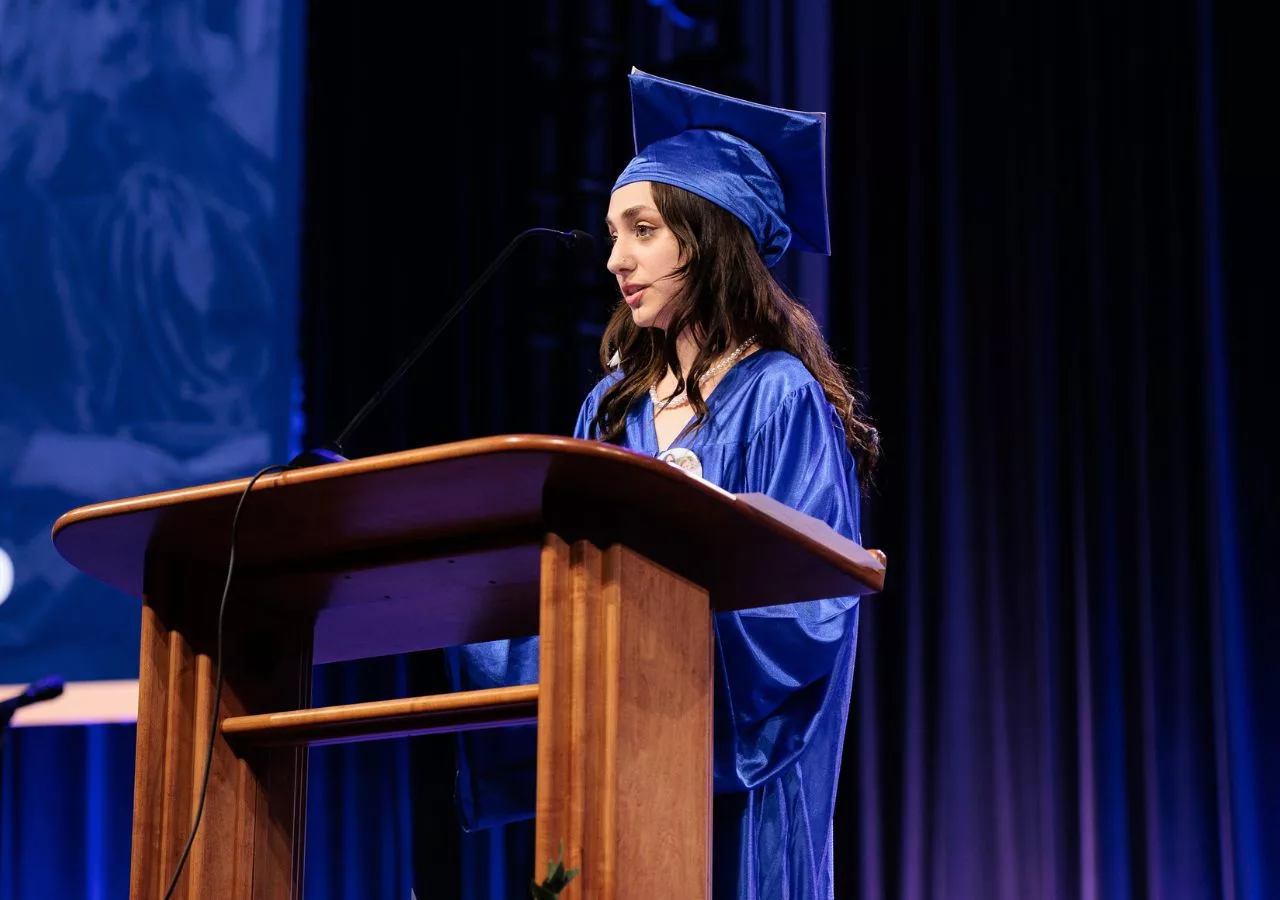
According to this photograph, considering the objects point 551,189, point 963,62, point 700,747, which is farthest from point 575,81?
point 700,747

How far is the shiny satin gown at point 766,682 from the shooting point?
1868mm

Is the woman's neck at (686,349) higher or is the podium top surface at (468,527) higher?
the woman's neck at (686,349)

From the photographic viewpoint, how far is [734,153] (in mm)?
2506

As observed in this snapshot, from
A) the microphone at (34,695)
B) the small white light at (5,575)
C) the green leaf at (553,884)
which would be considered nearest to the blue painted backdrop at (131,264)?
the small white light at (5,575)

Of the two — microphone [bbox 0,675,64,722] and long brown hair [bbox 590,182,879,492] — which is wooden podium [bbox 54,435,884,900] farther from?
long brown hair [bbox 590,182,879,492]

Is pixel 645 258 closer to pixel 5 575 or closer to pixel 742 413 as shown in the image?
pixel 742 413

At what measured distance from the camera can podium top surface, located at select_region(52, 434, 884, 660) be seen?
1.41m

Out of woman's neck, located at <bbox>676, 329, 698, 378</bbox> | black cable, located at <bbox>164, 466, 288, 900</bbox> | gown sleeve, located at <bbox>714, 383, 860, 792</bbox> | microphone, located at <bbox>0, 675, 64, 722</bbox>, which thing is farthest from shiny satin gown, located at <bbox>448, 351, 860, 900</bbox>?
microphone, located at <bbox>0, 675, 64, 722</bbox>

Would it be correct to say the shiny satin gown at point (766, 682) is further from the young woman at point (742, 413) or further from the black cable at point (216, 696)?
the black cable at point (216, 696)

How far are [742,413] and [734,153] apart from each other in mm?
491

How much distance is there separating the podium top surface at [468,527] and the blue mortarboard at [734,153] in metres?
0.99

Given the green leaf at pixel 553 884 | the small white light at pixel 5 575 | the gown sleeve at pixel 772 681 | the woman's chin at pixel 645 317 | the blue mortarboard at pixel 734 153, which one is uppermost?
the blue mortarboard at pixel 734 153

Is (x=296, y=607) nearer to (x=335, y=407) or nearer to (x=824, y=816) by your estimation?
(x=824, y=816)

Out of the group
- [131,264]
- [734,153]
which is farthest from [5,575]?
[734,153]
